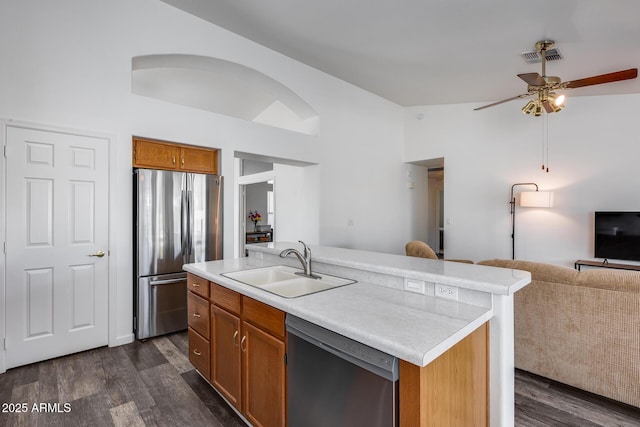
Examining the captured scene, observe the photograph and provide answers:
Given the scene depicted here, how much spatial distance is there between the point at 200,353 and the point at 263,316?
38.8 inches

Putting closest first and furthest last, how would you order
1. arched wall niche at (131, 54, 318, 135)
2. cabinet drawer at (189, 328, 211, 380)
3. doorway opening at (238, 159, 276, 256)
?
cabinet drawer at (189, 328, 211, 380)
arched wall niche at (131, 54, 318, 135)
doorway opening at (238, 159, 276, 256)

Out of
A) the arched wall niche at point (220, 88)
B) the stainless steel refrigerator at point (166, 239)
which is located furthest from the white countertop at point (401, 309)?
the arched wall niche at point (220, 88)

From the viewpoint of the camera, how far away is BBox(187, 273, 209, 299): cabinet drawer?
2.21 meters

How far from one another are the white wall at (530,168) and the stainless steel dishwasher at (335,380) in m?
4.96

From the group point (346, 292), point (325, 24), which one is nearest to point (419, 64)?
point (325, 24)

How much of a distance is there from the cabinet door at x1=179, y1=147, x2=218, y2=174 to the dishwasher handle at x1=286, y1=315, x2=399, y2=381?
8.90 ft

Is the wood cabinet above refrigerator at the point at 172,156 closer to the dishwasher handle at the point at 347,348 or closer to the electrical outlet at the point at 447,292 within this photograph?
the dishwasher handle at the point at 347,348

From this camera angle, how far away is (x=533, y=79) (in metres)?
3.00

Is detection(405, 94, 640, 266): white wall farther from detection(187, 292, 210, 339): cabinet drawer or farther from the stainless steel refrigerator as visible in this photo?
detection(187, 292, 210, 339): cabinet drawer

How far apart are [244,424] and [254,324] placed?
68 cm

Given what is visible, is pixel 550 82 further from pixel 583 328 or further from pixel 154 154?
→ pixel 154 154

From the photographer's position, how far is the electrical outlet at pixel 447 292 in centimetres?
150

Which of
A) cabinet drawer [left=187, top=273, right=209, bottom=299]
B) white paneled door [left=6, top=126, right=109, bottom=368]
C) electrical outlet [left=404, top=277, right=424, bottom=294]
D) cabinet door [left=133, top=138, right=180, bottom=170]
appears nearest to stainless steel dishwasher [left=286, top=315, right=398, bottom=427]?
electrical outlet [left=404, top=277, right=424, bottom=294]

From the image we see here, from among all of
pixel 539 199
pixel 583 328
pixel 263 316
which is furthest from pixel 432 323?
pixel 539 199
